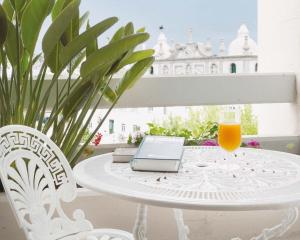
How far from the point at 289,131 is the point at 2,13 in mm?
2458

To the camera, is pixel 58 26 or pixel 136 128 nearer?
pixel 58 26

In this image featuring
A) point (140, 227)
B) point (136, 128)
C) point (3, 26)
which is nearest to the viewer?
point (140, 227)

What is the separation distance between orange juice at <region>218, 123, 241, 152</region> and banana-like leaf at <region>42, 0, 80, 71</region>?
2.80ft

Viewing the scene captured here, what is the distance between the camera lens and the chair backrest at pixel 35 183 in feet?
5.10

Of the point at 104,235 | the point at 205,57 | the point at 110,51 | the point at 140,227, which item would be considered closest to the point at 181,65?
the point at 205,57

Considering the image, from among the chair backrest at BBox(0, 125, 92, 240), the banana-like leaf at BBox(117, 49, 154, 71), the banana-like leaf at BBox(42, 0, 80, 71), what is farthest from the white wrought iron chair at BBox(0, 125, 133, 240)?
the banana-like leaf at BBox(117, 49, 154, 71)

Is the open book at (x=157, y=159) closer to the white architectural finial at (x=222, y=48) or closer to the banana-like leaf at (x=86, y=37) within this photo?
the banana-like leaf at (x=86, y=37)

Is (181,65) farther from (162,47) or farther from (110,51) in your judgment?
(110,51)

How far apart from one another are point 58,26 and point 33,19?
14 centimetres

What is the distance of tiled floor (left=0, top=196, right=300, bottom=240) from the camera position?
2.35 meters

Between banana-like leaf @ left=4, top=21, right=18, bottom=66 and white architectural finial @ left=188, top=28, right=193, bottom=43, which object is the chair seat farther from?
white architectural finial @ left=188, top=28, right=193, bottom=43

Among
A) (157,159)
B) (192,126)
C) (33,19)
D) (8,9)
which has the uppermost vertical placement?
(8,9)

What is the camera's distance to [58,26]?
219 cm

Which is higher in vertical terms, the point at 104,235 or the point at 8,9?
the point at 8,9
